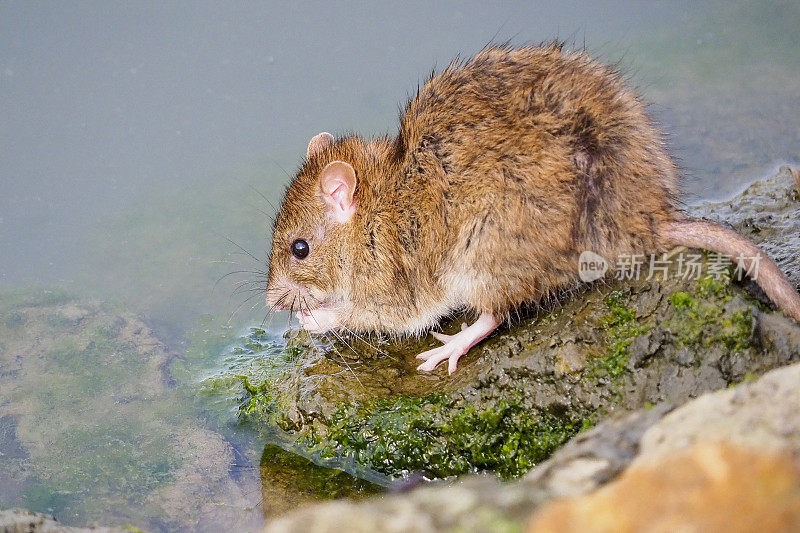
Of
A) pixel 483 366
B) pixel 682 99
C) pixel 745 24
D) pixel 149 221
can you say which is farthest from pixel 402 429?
pixel 745 24

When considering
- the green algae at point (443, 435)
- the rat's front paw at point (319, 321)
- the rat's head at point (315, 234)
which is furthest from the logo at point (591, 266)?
the rat's front paw at point (319, 321)

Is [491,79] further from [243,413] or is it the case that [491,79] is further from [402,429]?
[243,413]

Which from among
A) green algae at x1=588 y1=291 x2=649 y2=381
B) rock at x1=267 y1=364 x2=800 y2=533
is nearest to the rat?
green algae at x1=588 y1=291 x2=649 y2=381

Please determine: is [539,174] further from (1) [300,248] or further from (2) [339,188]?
(1) [300,248]

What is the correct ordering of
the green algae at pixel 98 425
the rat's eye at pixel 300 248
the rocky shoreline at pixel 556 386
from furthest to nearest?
the rat's eye at pixel 300 248 < the green algae at pixel 98 425 < the rocky shoreline at pixel 556 386

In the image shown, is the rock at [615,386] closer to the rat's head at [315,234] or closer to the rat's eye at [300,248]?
the rat's head at [315,234]

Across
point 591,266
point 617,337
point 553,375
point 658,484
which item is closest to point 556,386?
point 553,375
